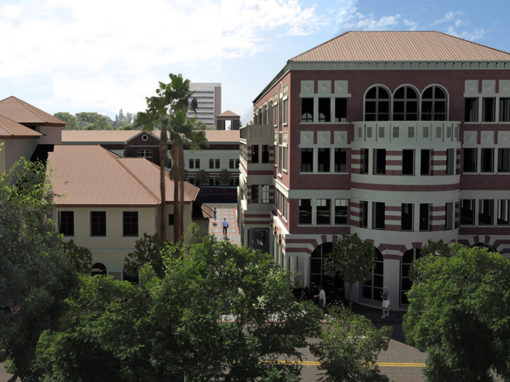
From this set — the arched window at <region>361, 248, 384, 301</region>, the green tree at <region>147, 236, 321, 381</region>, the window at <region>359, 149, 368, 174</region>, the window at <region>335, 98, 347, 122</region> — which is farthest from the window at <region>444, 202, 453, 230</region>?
the green tree at <region>147, 236, 321, 381</region>

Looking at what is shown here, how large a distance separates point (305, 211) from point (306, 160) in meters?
3.55

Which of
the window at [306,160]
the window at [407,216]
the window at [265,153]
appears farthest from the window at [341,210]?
the window at [265,153]

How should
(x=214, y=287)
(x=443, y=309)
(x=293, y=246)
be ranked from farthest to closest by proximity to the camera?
1. (x=293, y=246)
2. (x=443, y=309)
3. (x=214, y=287)

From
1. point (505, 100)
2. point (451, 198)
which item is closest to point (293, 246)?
point (451, 198)

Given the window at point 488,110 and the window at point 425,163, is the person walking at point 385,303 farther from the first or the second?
the window at point 488,110

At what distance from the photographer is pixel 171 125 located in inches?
1596

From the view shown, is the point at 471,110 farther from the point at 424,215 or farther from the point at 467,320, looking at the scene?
the point at 467,320

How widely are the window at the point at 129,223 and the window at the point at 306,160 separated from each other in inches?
471

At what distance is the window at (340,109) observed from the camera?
126 ft

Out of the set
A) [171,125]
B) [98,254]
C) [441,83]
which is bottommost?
[98,254]

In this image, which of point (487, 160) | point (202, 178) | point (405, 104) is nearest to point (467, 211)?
point (487, 160)

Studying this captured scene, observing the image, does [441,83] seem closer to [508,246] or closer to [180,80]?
[508,246]

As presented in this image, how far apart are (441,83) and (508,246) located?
12295 mm

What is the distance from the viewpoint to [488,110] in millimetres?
38656
